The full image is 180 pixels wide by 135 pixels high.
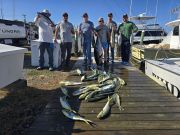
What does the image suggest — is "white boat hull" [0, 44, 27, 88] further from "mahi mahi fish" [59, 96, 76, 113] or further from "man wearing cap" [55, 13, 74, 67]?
"man wearing cap" [55, 13, 74, 67]

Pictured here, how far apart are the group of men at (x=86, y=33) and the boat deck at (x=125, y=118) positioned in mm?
4763

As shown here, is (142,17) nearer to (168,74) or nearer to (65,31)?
(65,31)

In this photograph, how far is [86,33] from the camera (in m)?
10.4

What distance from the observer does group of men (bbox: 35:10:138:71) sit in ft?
33.8

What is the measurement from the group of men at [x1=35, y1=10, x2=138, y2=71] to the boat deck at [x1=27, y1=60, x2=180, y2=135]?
15.6 feet

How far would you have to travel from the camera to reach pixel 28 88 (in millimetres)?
8359

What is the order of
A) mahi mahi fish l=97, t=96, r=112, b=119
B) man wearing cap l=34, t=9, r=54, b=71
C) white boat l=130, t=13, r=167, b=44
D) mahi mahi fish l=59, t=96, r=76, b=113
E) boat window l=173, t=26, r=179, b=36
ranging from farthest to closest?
white boat l=130, t=13, r=167, b=44
boat window l=173, t=26, r=179, b=36
man wearing cap l=34, t=9, r=54, b=71
mahi mahi fish l=59, t=96, r=76, b=113
mahi mahi fish l=97, t=96, r=112, b=119

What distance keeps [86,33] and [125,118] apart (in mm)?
6289

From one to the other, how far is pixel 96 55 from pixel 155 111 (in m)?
6.42

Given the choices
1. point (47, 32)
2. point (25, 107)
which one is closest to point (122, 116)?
point (25, 107)

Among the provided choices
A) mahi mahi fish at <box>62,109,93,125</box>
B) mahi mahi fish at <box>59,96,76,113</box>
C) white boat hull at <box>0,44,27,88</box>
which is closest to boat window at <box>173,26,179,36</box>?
white boat hull at <box>0,44,27,88</box>

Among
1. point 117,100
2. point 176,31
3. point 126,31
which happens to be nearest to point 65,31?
point 126,31

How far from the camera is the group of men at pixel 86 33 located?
33.8 feet

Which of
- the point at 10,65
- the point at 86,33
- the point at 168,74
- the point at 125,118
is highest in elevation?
the point at 86,33
